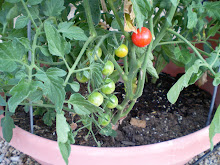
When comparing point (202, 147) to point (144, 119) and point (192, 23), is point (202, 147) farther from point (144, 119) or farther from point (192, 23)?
point (192, 23)

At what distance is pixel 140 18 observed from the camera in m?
0.43

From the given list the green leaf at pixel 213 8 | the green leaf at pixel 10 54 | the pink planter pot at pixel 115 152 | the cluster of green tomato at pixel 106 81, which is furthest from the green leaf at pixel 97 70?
the green leaf at pixel 213 8

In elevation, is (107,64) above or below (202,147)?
above

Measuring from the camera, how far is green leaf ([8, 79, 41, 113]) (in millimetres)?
444

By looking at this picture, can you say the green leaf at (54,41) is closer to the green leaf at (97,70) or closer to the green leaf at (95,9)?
the green leaf at (97,70)

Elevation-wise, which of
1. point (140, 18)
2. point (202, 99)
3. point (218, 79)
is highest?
Result: point (140, 18)

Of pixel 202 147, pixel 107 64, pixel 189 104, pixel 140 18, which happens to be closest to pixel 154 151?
pixel 202 147

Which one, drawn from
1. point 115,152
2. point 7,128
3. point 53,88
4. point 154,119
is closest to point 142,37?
point 53,88

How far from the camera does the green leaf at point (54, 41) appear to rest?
1.67ft

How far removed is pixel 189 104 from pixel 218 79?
0.57m

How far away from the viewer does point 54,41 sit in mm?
524

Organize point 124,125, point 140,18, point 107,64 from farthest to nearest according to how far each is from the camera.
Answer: point 124,125, point 107,64, point 140,18

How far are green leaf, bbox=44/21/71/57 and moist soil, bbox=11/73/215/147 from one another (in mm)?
398

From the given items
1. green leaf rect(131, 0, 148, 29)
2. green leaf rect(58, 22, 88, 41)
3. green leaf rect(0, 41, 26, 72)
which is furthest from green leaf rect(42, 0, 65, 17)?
green leaf rect(131, 0, 148, 29)
